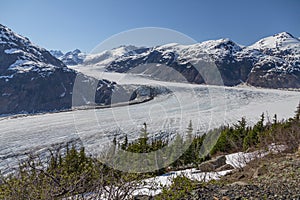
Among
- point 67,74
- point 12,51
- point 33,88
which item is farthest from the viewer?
point 12,51

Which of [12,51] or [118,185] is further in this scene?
[12,51]

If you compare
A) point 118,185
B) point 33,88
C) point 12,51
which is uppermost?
point 12,51

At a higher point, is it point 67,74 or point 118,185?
point 67,74

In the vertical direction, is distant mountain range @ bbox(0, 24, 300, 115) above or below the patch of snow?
below

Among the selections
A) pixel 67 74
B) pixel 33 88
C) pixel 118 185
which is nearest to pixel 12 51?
pixel 33 88

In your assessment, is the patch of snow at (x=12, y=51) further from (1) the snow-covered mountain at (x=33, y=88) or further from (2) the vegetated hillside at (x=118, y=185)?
(2) the vegetated hillside at (x=118, y=185)

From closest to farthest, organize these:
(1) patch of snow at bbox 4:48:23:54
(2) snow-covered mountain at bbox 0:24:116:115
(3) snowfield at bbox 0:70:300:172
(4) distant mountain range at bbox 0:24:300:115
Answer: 1. (3) snowfield at bbox 0:70:300:172
2. (4) distant mountain range at bbox 0:24:300:115
3. (2) snow-covered mountain at bbox 0:24:116:115
4. (1) patch of snow at bbox 4:48:23:54

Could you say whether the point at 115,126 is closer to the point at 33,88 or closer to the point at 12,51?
the point at 33,88

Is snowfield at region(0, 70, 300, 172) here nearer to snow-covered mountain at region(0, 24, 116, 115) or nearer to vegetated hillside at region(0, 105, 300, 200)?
vegetated hillside at region(0, 105, 300, 200)

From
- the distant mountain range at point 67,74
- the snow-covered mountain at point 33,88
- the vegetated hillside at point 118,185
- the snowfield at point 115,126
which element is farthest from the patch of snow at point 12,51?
the vegetated hillside at point 118,185

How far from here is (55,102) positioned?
295ft

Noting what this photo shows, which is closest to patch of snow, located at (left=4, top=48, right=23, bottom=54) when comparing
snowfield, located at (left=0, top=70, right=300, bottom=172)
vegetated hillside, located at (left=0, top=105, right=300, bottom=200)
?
snowfield, located at (left=0, top=70, right=300, bottom=172)

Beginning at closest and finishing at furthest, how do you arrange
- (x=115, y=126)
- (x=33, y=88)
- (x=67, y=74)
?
1. (x=115, y=126)
2. (x=33, y=88)
3. (x=67, y=74)

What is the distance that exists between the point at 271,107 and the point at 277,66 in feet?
277
